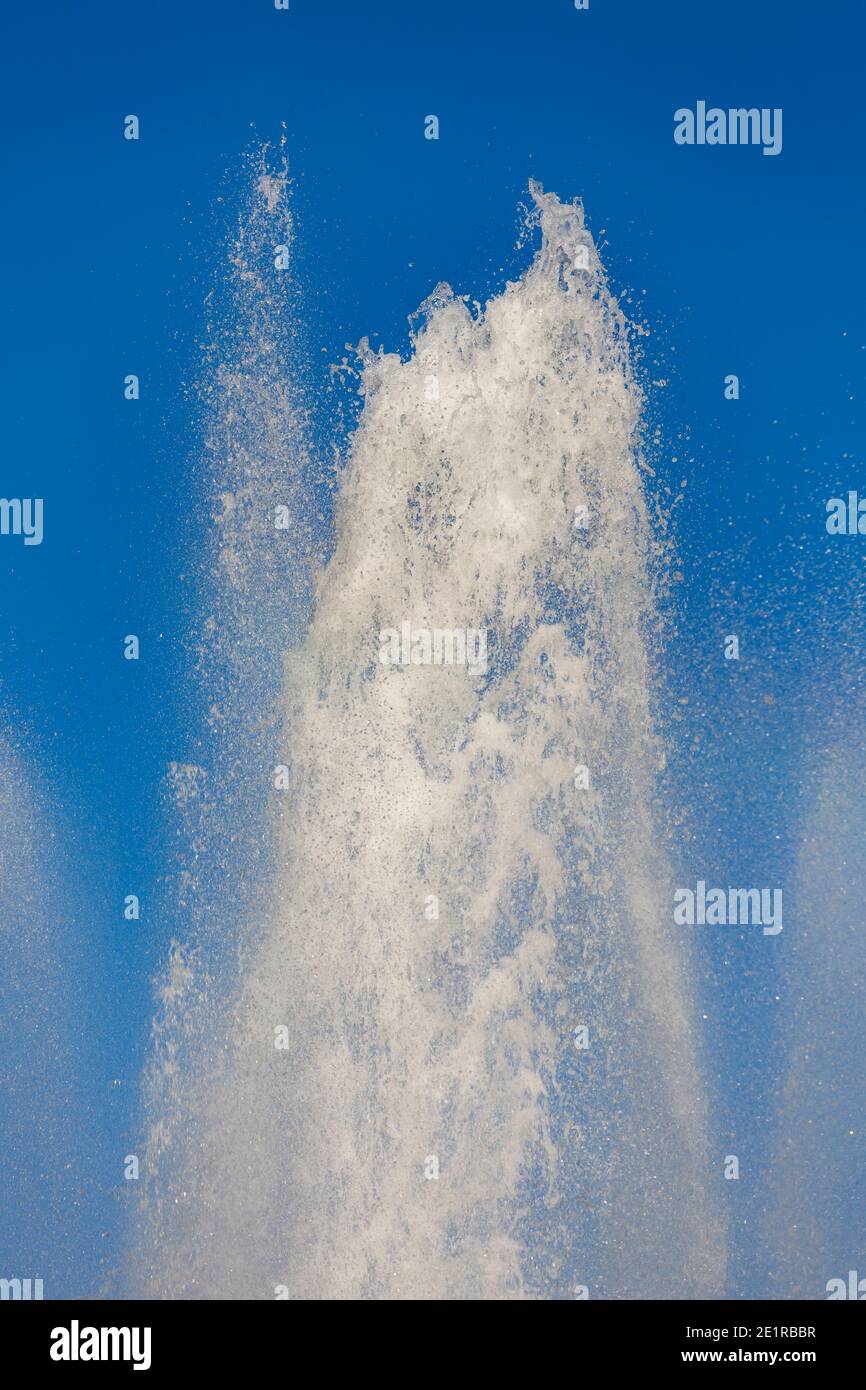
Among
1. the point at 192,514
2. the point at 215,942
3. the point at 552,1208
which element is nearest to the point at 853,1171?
the point at 552,1208

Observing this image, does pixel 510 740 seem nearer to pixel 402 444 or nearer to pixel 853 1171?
pixel 402 444

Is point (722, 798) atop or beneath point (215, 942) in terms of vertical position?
atop

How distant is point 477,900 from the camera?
429 cm

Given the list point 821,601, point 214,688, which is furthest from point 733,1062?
point 214,688

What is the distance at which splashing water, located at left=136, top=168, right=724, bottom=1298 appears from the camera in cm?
425

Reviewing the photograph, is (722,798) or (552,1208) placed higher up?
(722,798)

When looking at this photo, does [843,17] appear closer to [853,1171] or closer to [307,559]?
[307,559]

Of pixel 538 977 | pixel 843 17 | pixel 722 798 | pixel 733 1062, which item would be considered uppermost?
pixel 843 17

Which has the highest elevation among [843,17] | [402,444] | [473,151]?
[843,17]

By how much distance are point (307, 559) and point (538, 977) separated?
181 centimetres

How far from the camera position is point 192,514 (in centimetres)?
446

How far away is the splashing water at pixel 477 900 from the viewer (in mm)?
4246

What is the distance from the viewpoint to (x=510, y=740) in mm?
4297

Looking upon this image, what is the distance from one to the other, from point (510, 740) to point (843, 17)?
306 centimetres
